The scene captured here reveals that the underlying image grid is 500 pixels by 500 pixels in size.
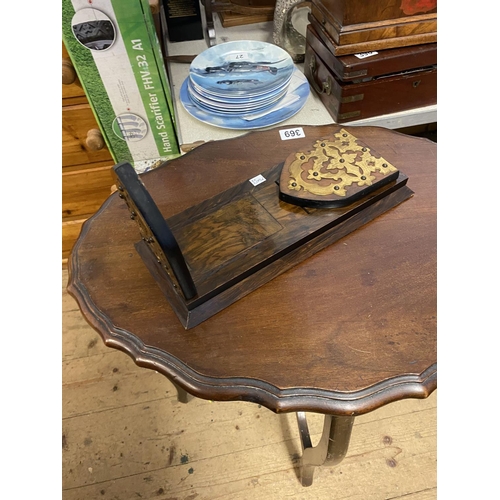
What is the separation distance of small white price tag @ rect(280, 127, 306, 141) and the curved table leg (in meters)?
0.59

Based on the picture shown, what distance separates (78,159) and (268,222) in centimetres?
93

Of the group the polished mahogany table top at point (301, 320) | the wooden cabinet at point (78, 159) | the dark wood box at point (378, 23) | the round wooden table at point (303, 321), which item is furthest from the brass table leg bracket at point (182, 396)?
the dark wood box at point (378, 23)

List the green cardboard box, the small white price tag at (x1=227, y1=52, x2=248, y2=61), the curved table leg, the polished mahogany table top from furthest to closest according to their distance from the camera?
the small white price tag at (x1=227, y1=52, x2=248, y2=61), the green cardboard box, the curved table leg, the polished mahogany table top

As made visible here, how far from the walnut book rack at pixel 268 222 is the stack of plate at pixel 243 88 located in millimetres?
302

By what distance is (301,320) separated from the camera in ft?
2.02

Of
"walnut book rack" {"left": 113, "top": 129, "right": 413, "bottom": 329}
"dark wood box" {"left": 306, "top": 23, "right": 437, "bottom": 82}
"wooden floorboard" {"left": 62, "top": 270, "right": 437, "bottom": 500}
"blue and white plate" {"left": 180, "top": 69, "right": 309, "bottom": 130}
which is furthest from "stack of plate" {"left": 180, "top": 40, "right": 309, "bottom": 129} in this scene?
"wooden floorboard" {"left": 62, "top": 270, "right": 437, "bottom": 500}

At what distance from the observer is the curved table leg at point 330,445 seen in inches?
28.8

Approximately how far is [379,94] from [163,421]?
1140mm

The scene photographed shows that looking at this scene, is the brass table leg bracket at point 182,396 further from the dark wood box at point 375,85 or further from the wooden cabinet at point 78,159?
the dark wood box at point 375,85

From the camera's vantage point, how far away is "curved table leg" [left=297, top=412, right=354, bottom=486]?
2.40 ft

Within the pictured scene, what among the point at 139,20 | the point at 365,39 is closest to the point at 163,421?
the point at 139,20

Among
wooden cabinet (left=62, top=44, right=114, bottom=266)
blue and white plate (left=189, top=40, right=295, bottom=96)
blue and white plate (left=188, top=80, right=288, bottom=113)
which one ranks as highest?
blue and white plate (left=189, top=40, right=295, bottom=96)

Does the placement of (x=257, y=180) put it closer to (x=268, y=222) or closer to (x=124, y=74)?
(x=268, y=222)

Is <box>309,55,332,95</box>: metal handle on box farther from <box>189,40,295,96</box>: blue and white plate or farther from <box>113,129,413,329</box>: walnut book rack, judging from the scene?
<box>113,129,413,329</box>: walnut book rack
